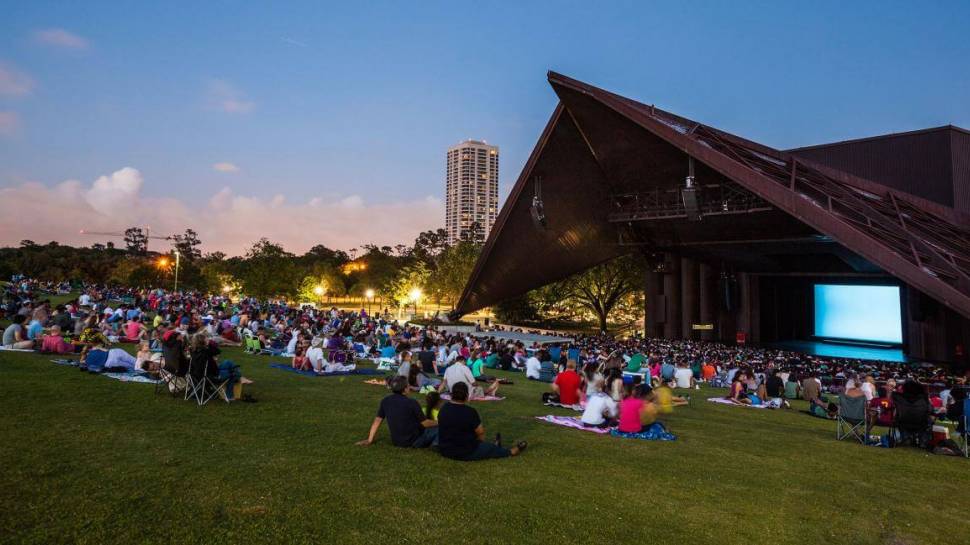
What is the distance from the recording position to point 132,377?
931 cm

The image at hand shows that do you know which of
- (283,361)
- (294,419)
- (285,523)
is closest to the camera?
(285,523)

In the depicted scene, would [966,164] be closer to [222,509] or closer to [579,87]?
[579,87]

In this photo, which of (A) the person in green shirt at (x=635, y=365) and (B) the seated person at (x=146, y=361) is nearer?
(B) the seated person at (x=146, y=361)

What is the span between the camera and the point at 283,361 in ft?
46.0

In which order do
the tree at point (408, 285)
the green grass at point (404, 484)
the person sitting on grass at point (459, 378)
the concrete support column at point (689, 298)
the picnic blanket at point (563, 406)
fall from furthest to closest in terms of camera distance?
the tree at point (408, 285)
the concrete support column at point (689, 298)
the picnic blanket at point (563, 406)
the person sitting on grass at point (459, 378)
the green grass at point (404, 484)

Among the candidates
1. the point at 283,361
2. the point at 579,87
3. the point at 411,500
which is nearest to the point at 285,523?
the point at 411,500

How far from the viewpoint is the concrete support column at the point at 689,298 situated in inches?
1304

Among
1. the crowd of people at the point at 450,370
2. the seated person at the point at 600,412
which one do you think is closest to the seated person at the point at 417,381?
the crowd of people at the point at 450,370

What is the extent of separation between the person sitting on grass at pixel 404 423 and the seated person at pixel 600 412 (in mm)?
2842

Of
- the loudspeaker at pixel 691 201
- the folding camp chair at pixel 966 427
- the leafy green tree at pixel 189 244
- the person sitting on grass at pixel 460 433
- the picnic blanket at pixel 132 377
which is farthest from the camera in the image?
the leafy green tree at pixel 189 244

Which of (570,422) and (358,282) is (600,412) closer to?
(570,422)

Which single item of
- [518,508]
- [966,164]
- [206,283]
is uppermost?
[966,164]

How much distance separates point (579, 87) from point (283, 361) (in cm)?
1480

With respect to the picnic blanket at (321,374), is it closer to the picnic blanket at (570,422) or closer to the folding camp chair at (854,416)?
the picnic blanket at (570,422)
